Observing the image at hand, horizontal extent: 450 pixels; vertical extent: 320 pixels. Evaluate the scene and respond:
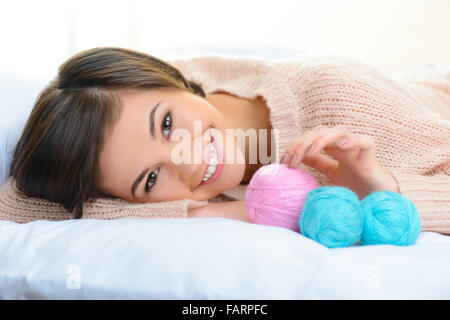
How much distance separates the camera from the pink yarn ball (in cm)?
75

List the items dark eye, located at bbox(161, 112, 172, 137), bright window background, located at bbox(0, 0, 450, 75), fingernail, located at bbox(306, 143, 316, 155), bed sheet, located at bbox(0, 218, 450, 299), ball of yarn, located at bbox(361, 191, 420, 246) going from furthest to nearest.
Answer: bright window background, located at bbox(0, 0, 450, 75) → dark eye, located at bbox(161, 112, 172, 137) → fingernail, located at bbox(306, 143, 316, 155) → ball of yarn, located at bbox(361, 191, 420, 246) → bed sheet, located at bbox(0, 218, 450, 299)

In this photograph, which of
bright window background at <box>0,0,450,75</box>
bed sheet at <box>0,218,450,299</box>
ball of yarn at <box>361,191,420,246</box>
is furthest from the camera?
bright window background at <box>0,0,450,75</box>

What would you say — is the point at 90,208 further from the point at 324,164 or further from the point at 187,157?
the point at 324,164

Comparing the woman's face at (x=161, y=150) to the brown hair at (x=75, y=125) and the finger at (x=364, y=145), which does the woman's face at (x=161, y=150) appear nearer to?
the brown hair at (x=75, y=125)

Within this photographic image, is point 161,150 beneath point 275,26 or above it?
beneath

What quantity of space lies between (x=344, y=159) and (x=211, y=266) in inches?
16.7

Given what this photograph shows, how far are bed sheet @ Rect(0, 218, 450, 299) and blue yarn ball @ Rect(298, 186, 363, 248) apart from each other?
3 cm

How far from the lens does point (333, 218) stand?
0.65 m

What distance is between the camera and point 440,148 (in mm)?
1002

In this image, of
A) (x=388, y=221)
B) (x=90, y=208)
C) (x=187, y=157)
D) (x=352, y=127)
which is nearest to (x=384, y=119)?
(x=352, y=127)

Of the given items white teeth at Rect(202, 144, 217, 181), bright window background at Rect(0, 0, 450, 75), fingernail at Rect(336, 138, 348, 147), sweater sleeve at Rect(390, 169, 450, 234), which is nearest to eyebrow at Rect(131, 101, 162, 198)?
white teeth at Rect(202, 144, 217, 181)

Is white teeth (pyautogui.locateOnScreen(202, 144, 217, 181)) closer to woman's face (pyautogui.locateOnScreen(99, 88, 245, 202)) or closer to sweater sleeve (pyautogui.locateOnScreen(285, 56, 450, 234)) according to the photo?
woman's face (pyautogui.locateOnScreen(99, 88, 245, 202))

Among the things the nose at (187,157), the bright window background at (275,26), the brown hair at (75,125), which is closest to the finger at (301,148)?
the nose at (187,157)

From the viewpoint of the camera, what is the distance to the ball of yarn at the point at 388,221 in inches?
27.2
